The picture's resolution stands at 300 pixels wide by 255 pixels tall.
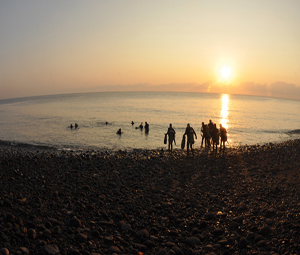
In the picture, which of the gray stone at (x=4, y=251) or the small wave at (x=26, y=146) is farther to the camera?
the small wave at (x=26, y=146)

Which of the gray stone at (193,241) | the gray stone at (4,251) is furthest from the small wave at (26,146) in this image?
the gray stone at (193,241)

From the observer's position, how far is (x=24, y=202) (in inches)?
382

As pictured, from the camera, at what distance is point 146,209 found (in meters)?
9.86

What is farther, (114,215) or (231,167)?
(231,167)

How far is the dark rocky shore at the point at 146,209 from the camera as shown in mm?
7156

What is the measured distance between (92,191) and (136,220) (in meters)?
3.62

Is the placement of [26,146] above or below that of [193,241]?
below

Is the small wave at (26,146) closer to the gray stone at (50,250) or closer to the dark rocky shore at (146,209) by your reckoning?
the dark rocky shore at (146,209)

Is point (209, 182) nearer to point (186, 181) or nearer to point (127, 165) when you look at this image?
point (186, 181)

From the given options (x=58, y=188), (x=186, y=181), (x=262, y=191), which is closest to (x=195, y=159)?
(x=186, y=181)

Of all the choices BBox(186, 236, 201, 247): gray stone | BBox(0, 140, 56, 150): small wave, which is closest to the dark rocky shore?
BBox(186, 236, 201, 247): gray stone

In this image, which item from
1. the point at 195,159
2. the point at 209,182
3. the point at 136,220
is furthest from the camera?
the point at 195,159

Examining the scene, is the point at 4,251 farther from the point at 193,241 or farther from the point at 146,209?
the point at 193,241

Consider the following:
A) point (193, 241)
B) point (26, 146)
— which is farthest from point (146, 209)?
point (26, 146)
